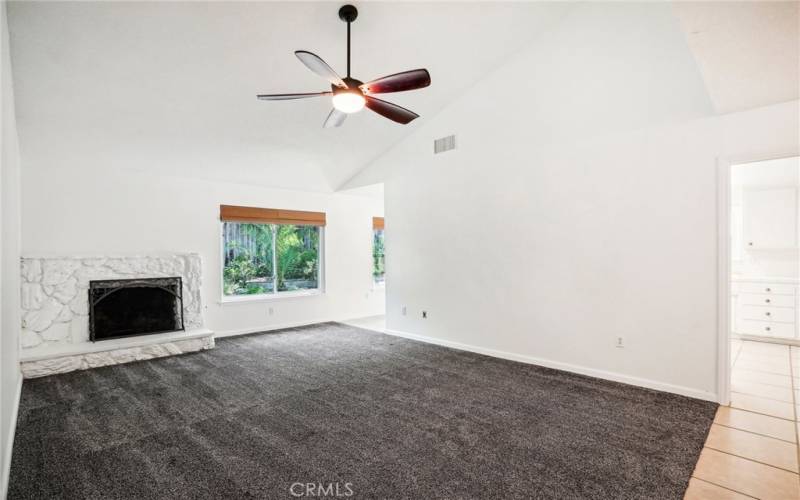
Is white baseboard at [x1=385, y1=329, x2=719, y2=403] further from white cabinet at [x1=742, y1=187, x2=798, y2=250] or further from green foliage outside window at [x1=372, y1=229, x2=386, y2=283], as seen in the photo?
white cabinet at [x1=742, y1=187, x2=798, y2=250]

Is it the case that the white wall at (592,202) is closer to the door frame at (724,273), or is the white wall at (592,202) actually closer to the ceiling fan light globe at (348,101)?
the door frame at (724,273)

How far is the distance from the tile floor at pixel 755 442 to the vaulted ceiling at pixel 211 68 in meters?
3.92

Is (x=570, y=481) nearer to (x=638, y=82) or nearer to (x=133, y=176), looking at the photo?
(x=638, y=82)

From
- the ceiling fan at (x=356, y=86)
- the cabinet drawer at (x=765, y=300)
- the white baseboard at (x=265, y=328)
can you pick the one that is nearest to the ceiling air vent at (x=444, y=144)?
the ceiling fan at (x=356, y=86)

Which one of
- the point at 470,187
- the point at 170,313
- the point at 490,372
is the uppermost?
the point at 470,187

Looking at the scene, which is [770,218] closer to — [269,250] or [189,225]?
[269,250]

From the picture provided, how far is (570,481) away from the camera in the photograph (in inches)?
84.0

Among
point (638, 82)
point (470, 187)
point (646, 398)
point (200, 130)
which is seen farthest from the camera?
point (470, 187)

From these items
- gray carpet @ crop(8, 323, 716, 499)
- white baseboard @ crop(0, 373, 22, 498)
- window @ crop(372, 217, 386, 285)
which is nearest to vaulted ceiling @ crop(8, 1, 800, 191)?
gray carpet @ crop(8, 323, 716, 499)

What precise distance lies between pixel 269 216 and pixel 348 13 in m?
3.81

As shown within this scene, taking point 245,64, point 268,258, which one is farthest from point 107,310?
point 245,64

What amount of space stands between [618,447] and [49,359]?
5.43 metres

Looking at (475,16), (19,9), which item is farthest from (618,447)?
(19,9)

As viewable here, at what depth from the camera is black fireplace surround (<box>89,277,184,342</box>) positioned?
185 inches
